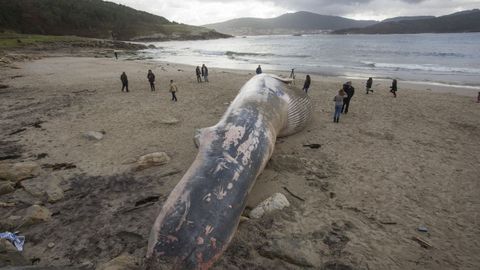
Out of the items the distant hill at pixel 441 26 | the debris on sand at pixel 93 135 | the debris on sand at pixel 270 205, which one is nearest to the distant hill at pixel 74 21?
the debris on sand at pixel 93 135

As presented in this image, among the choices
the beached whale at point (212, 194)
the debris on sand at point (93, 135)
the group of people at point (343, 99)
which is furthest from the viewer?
the group of people at point (343, 99)

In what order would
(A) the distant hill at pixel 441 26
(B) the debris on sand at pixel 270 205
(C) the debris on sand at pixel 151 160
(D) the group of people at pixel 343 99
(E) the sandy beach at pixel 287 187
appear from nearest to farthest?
(E) the sandy beach at pixel 287 187 < (B) the debris on sand at pixel 270 205 < (C) the debris on sand at pixel 151 160 < (D) the group of people at pixel 343 99 < (A) the distant hill at pixel 441 26

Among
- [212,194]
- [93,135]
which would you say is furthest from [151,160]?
[212,194]

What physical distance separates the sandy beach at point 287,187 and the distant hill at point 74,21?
77.2 metres

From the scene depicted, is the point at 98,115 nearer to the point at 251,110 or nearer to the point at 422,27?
the point at 251,110

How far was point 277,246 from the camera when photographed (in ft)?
17.1

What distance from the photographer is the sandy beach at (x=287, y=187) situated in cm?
515

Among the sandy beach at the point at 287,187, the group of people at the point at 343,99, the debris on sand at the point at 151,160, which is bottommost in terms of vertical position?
the sandy beach at the point at 287,187

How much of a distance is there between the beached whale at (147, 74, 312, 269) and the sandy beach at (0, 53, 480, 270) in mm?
682

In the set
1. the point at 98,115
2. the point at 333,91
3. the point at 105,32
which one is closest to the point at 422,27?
the point at 105,32

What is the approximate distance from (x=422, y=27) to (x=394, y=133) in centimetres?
20661

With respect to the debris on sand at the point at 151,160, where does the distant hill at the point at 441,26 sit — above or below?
above

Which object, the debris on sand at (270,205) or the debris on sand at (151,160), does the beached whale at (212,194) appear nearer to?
the debris on sand at (270,205)

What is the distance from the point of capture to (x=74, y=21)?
94.8 meters
